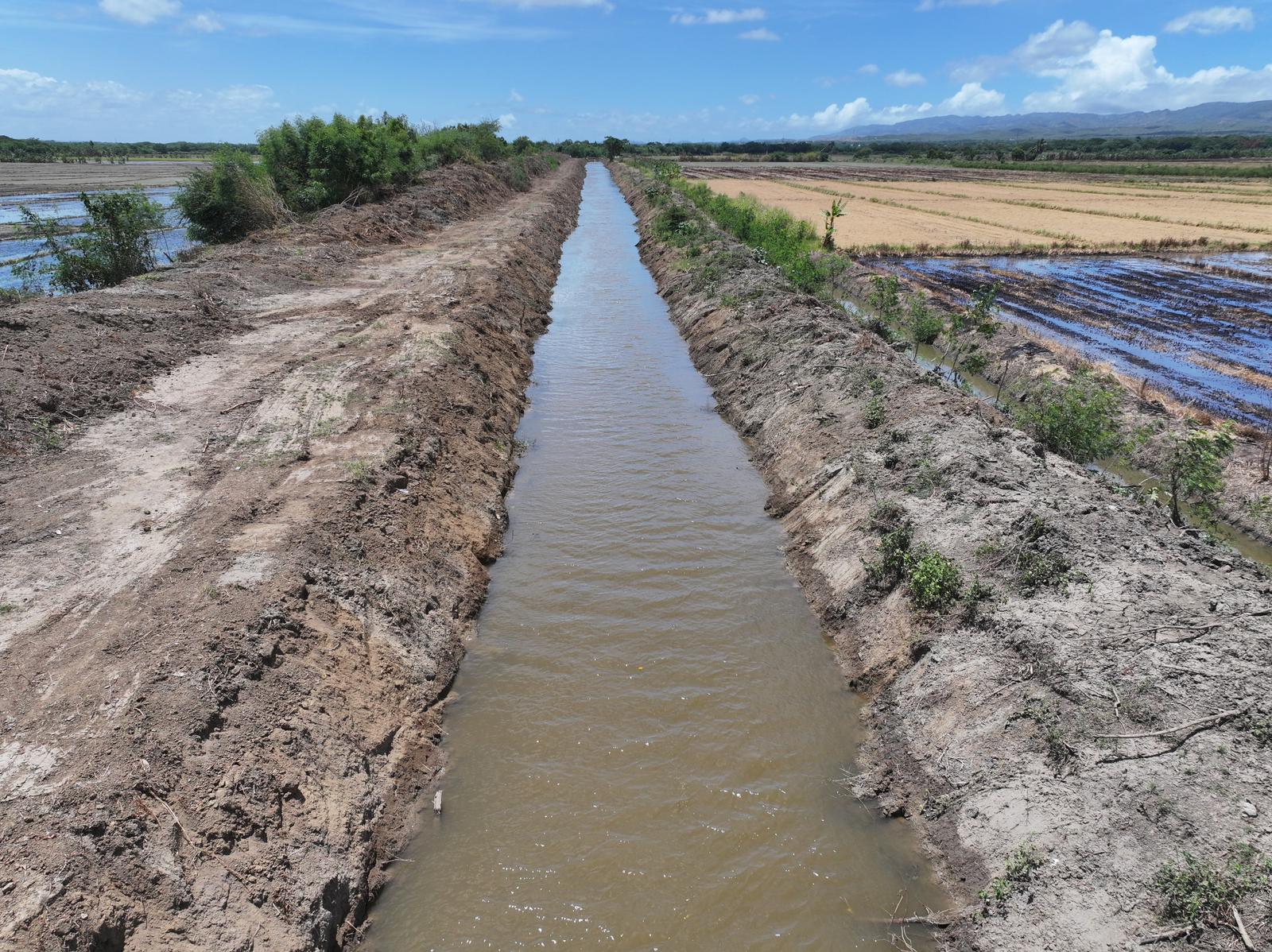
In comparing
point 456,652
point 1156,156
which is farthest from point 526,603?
point 1156,156

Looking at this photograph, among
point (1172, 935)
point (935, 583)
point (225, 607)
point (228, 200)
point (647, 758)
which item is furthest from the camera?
point (228, 200)

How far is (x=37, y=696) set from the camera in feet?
16.9

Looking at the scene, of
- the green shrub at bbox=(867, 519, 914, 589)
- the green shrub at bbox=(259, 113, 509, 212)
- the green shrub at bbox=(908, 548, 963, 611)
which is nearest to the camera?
the green shrub at bbox=(908, 548, 963, 611)

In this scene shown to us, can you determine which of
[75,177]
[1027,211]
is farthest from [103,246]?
[1027,211]

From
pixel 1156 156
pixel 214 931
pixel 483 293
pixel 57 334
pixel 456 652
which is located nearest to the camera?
pixel 214 931

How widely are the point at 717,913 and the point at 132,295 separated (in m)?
16.9

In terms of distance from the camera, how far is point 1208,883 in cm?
415

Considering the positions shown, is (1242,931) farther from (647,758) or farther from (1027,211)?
(1027,211)

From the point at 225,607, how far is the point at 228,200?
24.1 metres

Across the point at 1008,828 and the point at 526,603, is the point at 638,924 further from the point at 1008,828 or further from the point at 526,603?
the point at 526,603

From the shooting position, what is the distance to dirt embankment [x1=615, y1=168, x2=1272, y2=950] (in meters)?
4.60

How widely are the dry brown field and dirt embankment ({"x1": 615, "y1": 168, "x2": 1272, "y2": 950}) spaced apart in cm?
2801

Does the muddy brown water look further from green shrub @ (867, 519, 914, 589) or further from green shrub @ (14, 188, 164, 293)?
green shrub @ (14, 188, 164, 293)

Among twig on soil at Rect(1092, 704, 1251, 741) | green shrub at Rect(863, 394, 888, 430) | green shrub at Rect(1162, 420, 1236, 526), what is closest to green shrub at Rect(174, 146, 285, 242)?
green shrub at Rect(863, 394, 888, 430)
